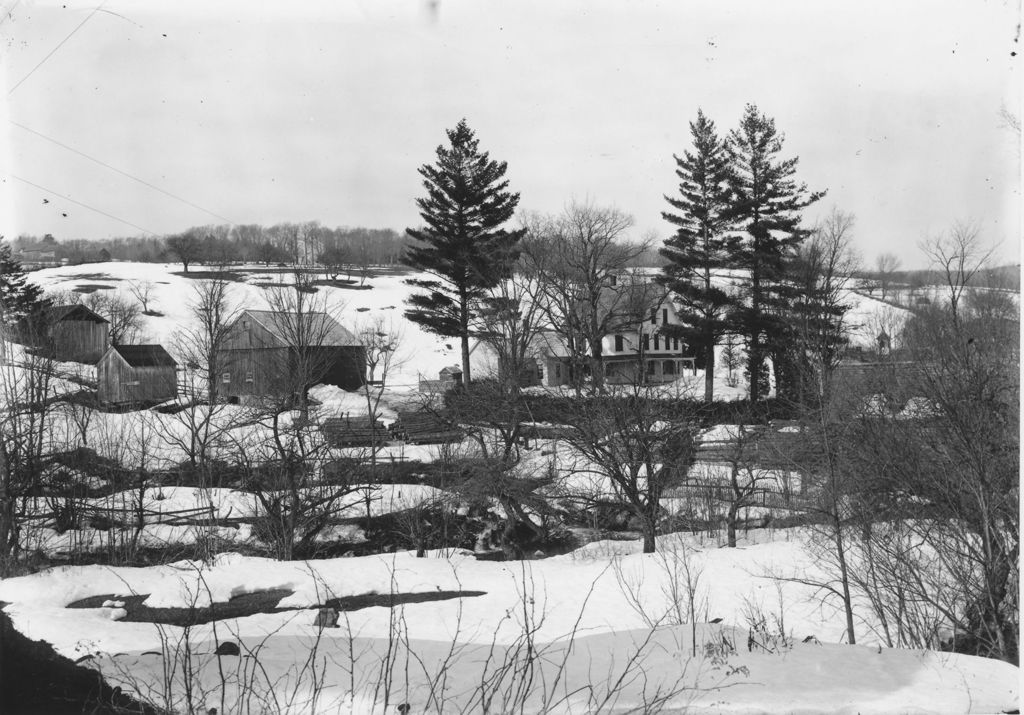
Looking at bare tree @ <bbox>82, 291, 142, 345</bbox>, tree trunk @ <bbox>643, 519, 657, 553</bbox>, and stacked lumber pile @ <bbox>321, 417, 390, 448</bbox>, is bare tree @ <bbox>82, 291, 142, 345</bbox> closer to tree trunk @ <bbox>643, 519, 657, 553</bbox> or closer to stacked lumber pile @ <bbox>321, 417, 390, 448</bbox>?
stacked lumber pile @ <bbox>321, 417, 390, 448</bbox>

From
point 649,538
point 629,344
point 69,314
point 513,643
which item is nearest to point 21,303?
point 69,314

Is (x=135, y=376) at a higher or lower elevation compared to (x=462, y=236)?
lower

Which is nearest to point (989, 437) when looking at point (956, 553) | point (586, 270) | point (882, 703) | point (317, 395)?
point (956, 553)

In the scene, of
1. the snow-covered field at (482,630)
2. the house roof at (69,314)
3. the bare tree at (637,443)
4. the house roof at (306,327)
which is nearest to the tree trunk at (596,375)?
the bare tree at (637,443)

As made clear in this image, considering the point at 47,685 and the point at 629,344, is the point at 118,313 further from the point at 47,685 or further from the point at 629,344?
the point at 47,685

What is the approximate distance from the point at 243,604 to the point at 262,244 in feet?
68.6

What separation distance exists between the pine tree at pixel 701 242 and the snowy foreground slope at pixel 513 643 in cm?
1331

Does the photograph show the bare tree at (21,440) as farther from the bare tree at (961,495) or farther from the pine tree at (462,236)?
the bare tree at (961,495)

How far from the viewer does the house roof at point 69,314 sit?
2449 centimetres

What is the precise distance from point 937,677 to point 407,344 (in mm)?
55119

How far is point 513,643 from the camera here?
623cm

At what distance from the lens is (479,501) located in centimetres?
2536

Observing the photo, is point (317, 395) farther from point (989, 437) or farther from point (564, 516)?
point (989, 437)

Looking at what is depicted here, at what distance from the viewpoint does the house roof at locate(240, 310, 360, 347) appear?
36719mm
